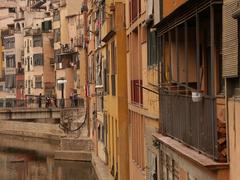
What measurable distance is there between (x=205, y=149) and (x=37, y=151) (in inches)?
1739

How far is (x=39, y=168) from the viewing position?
43.3m

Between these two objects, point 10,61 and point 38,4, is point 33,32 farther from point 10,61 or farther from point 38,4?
point 38,4

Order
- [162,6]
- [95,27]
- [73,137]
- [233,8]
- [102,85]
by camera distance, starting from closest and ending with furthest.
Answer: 1. [233,8]
2. [162,6]
3. [102,85]
4. [95,27]
5. [73,137]

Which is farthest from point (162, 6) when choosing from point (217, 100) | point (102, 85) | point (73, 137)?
point (73, 137)

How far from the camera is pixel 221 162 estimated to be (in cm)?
889

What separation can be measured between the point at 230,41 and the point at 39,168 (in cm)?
3582

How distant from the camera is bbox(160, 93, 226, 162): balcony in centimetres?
904

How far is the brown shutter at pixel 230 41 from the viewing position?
838cm

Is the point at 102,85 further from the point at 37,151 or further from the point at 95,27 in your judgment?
the point at 37,151

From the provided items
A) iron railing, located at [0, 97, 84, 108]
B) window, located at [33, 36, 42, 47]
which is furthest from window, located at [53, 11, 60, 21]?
iron railing, located at [0, 97, 84, 108]

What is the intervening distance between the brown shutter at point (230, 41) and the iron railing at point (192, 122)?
0.59 m

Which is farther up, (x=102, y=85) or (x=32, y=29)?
(x=32, y=29)

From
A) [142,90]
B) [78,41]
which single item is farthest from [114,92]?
[78,41]

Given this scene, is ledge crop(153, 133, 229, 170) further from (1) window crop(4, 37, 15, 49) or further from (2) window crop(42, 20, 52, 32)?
(1) window crop(4, 37, 15, 49)
